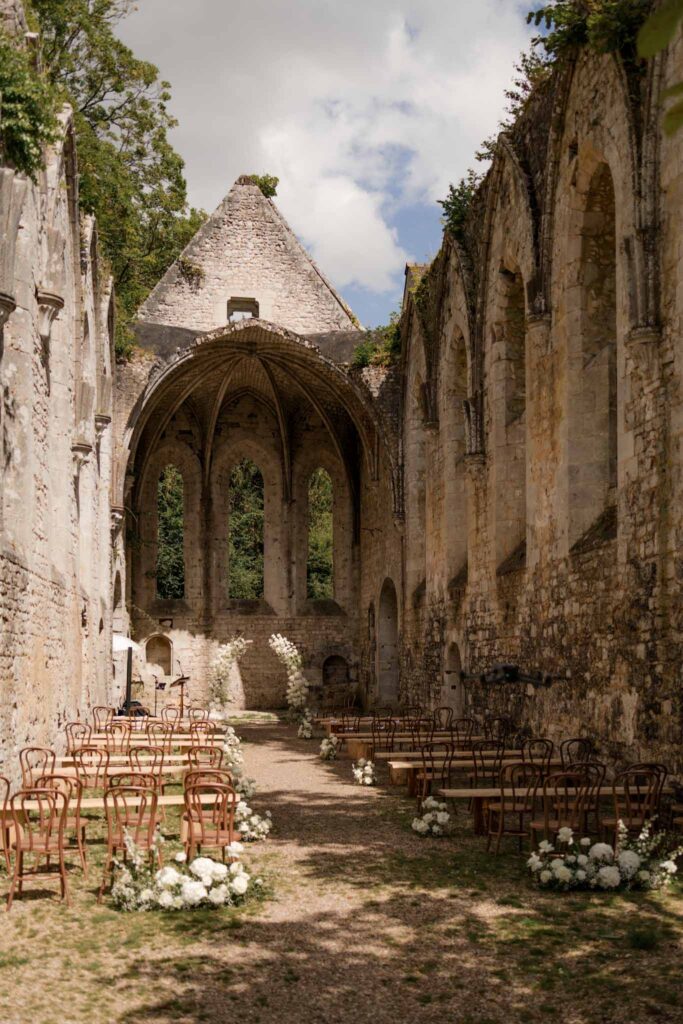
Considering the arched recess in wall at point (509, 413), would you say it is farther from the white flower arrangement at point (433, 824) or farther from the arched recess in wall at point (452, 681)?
the white flower arrangement at point (433, 824)

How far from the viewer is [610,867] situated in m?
6.59

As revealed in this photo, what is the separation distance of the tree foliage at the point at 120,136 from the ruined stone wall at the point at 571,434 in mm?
7956

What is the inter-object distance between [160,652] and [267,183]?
1068 cm

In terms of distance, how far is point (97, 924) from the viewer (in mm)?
5914

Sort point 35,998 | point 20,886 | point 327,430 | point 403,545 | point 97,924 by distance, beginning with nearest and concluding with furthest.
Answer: point 35,998 → point 97,924 → point 20,886 → point 403,545 → point 327,430

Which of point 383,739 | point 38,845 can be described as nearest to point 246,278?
point 383,739

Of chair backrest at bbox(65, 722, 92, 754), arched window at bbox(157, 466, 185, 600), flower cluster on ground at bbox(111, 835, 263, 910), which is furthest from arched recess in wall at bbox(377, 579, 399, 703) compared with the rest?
flower cluster on ground at bbox(111, 835, 263, 910)

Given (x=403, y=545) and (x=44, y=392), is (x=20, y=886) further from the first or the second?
(x=403, y=545)

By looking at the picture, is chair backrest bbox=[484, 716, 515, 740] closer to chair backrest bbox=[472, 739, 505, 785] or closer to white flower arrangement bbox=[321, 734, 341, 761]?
chair backrest bbox=[472, 739, 505, 785]

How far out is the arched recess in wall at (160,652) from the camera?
25.0 m

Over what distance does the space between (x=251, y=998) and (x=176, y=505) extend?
2714 centimetres

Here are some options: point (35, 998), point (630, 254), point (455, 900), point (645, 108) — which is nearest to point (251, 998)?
point (35, 998)

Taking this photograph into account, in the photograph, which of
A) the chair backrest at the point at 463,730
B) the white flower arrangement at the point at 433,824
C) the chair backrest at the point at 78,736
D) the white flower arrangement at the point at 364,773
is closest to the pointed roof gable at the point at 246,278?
the chair backrest at the point at 463,730

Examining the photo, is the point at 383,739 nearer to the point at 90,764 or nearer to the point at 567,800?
the point at 90,764
